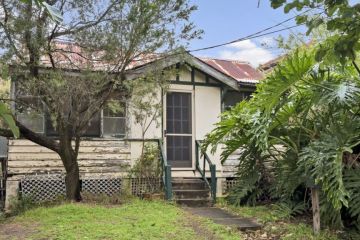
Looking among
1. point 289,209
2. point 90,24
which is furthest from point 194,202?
point 90,24

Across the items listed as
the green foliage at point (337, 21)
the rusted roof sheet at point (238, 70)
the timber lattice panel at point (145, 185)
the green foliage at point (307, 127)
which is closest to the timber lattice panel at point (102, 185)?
the timber lattice panel at point (145, 185)

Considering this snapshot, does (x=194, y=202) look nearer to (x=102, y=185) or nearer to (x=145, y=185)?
(x=145, y=185)

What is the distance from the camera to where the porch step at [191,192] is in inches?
435

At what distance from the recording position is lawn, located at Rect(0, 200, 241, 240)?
6980 mm

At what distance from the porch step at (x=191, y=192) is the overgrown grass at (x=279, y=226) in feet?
→ 4.82

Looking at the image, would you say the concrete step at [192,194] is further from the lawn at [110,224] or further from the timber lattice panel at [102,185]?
the lawn at [110,224]

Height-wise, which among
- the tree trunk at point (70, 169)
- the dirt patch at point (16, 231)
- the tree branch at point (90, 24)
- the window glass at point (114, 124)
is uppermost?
the tree branch at point (90, 24)

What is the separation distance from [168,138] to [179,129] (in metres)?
0.43

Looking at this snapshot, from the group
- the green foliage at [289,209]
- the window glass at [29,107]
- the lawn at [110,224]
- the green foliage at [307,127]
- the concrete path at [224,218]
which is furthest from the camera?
the window glass at [29,107]

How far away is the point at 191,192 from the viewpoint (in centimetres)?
1137

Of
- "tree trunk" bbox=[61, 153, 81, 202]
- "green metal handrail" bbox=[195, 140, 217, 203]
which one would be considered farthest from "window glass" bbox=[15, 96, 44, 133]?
"green metal handrail" bbox=[195, 140, 217, 203]

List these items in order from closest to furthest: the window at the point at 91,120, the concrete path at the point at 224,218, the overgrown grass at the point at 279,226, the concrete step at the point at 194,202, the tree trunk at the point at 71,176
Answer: the overgrown grass at the point at 279,226 < the concrete path at the point at 224,218 < the window at the point at 91,120 < the tree trunk at the point at 71,176 < the concrete step at the point at 194,202

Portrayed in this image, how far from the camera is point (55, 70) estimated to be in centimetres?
889

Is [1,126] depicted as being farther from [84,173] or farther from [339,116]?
[339,116]
